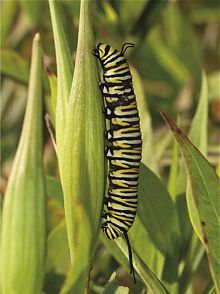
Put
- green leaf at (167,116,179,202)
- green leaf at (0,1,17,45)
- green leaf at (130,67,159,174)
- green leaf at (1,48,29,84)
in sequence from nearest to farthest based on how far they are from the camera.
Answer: green leaf at (167,116,179,202), green leaf at (130,67,159,174), green leaf at (1,48,29,84), green leaf at (0,1,17,45)

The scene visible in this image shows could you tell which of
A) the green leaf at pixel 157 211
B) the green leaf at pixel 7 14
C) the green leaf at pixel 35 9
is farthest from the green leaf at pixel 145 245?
the green leaf at pixel 7 14

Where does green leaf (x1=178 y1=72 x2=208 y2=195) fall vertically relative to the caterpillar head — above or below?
below

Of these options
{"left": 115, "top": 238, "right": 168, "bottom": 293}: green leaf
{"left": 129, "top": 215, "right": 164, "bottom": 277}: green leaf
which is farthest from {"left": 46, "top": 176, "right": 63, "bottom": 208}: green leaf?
{"left": 115, "top": 238, "right": 168, "bottom": 293}: green leaf

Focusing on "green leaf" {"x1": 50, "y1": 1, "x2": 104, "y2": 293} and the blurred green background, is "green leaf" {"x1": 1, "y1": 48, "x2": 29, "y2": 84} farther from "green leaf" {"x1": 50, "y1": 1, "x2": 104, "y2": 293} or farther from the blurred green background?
"green leaf" {"x1": 50, "y1": 1, "x2": 104, "y2": 293}

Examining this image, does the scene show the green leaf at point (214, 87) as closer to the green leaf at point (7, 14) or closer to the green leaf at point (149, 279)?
the green leaf at point (7, 14)

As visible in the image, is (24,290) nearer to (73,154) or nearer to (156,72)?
(73,154)

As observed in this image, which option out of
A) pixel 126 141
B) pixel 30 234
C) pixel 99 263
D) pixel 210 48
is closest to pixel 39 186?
pixel 30 234

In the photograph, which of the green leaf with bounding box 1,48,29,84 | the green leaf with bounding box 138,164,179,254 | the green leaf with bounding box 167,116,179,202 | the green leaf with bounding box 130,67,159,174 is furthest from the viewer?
the green leaf with bounding box 1,48,29,84
